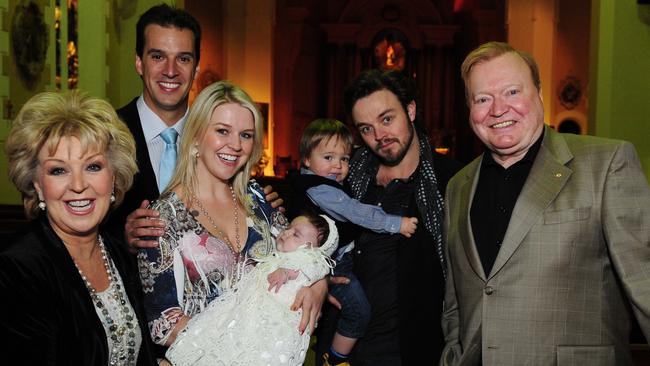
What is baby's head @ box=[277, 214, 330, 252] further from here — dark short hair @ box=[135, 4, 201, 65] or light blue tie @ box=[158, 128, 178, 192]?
dark short hair @ box=[135, 4, 201, 65]

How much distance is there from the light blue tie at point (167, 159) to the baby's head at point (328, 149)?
2.02 ft

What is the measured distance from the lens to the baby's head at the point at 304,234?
7.75 feet

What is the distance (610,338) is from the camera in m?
2.02

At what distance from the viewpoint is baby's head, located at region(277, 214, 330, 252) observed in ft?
7.75

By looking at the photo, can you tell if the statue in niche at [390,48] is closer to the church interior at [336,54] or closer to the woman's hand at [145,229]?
the church interior at [336,54]

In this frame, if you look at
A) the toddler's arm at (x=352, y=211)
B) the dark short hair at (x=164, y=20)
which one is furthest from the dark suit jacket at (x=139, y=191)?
the toddler's arm at (x=352, y=211)

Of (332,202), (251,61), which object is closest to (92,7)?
(332,202)

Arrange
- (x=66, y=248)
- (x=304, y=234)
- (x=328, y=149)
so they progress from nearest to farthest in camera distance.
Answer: (x=66, y=248), (x=304, y=234), (x=328, y=149)

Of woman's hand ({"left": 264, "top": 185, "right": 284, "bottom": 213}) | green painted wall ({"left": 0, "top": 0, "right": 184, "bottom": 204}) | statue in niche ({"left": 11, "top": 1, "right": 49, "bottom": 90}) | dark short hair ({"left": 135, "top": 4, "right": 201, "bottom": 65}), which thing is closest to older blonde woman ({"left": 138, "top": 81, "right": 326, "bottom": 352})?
woman's hand ({"left": 264, "top": 185, "right": 284, "bottom": 213})

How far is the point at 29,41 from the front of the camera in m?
5.73

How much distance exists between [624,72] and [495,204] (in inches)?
181

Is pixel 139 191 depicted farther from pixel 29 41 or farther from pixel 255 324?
pixel 29 41

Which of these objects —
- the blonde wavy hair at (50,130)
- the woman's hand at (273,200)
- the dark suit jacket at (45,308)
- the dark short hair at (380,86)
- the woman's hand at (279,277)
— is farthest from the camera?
the dark short hair at (380,86)

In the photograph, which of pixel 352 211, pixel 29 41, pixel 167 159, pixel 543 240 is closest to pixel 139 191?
pixel 167 159
